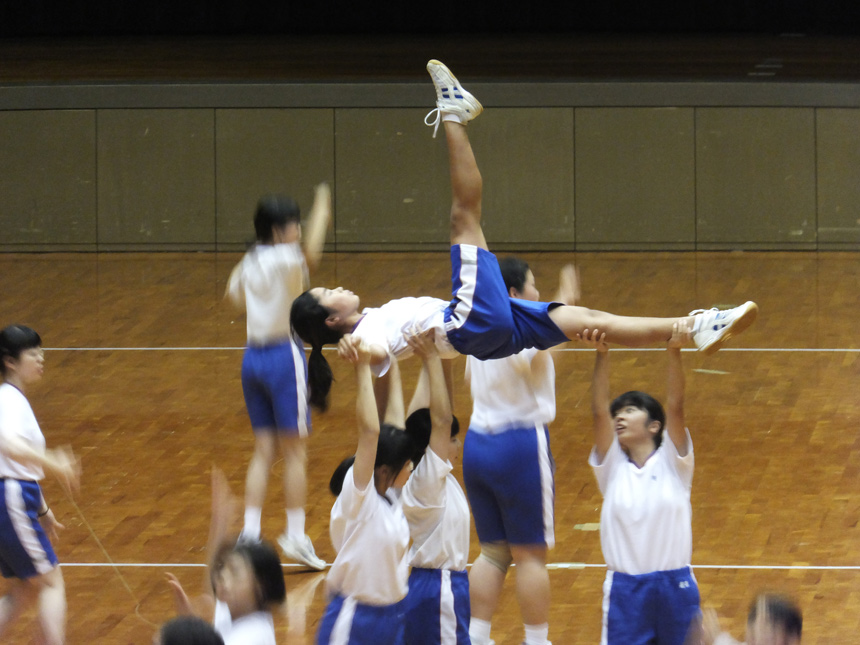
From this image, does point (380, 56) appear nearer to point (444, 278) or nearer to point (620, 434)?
point (444, 278)

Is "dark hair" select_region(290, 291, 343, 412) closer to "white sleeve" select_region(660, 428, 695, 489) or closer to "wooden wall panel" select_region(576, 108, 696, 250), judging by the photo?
"white sleeve" select_region(660, 428, 695, 489)

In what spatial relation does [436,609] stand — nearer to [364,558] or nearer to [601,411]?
[364,558]

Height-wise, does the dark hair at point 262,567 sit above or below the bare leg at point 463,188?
below

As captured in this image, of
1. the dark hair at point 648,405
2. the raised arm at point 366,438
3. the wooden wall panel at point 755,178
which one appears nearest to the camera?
the raised arm at point 366,438

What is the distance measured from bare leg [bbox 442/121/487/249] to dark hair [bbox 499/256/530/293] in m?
0.11

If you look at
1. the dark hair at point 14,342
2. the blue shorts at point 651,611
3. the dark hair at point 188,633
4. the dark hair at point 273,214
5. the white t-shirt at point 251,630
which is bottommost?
the blue shorts at point 651,611

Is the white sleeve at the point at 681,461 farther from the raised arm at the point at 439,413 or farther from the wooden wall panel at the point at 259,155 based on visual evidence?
the wooden wall panel at the point at 259,155

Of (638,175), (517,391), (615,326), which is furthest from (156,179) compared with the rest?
(615,326)

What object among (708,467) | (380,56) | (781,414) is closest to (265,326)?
(708,467)

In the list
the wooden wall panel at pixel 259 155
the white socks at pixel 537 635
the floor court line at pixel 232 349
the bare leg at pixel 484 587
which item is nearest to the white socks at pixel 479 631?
the bare leg at pixel 484 587

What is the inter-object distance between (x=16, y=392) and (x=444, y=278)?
22.9 ft

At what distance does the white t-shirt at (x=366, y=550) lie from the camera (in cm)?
279

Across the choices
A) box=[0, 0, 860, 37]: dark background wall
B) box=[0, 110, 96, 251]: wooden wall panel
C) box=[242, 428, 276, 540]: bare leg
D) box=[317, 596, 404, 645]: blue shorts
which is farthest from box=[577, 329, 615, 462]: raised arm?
box=[0, 0, 860, 37]: dark background wall

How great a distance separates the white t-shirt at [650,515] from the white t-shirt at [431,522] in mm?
450
